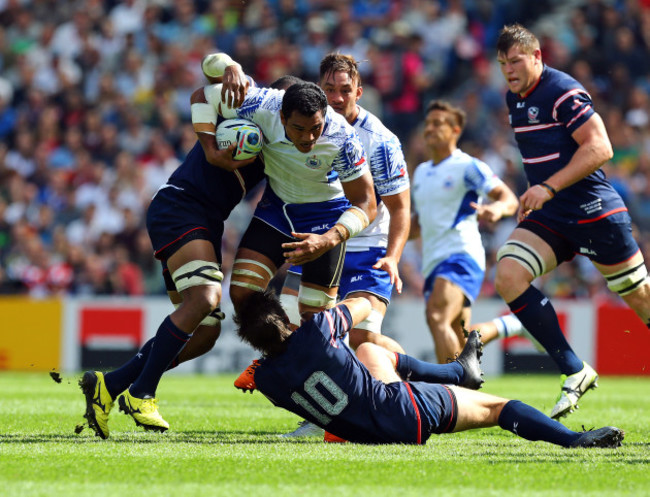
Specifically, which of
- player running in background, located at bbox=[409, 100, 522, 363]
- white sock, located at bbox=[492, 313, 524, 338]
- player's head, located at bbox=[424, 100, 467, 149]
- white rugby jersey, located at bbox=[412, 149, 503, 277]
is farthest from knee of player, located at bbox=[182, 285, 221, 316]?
player's head, located at bbox=[424, 100, 467, 149]

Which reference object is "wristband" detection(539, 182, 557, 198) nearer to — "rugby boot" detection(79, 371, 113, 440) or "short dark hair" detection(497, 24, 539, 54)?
"short dark hair" detection(497, 24, 539, 54)

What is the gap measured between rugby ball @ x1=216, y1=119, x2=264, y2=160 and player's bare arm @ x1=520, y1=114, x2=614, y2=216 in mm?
1713

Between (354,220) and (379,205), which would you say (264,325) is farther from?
(379,205)

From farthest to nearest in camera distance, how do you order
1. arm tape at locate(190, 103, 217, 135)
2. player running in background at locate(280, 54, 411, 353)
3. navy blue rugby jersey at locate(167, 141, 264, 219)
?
player running in background at locate(280, 54, 411, 353), navy blue rugby jersey at locate(167, 141, 264, 219), arm tape at locate(190, 103, 217, 135)

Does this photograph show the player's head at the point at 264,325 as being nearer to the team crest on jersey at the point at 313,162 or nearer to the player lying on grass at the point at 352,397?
the player lying on grass at the point at 352,397

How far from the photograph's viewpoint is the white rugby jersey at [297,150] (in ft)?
20.0

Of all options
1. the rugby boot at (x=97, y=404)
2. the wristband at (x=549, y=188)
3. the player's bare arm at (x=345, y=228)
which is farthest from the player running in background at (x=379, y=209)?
the rugby boot at (x=97, y=404)

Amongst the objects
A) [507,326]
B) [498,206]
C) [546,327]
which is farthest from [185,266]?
[507,326]

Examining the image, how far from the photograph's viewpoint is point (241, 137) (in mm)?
6055

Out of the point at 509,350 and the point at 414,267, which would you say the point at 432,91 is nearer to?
the point at 414,267

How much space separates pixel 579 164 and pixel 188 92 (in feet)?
38.5

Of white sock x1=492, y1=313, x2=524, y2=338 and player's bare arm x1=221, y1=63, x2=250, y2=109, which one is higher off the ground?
player's bare arm x1=221, y1=63, x2=250, y2=109

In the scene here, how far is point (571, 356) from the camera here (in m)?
6.88

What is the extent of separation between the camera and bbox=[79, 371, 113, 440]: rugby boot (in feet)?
19.2
